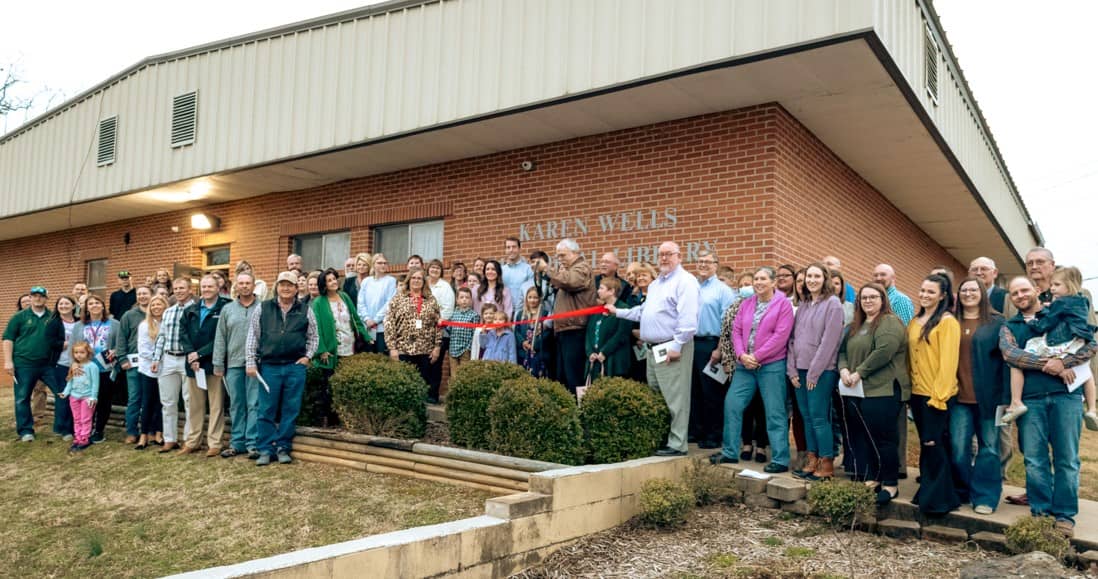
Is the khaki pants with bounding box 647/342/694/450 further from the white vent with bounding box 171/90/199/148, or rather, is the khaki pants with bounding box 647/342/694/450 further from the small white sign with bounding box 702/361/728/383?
the white vent with bounding box 171/90/199/148

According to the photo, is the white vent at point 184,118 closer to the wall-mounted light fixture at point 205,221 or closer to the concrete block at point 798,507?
the wall-mounted light fixture at point 205,221

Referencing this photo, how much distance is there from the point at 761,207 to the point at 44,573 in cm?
711

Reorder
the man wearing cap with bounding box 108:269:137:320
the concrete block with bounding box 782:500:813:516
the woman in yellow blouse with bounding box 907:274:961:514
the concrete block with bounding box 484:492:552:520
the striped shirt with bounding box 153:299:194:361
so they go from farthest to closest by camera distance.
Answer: the man wearing cap with bounding box 108:269:137:320, the striped shirt with bounding box 153:299:194:361, the concrete block with bounding box 782:500:813:516, the woman in yellow blouse with bounding box 907:274:961:514, the concrete block with bounding box 484:492:552:520

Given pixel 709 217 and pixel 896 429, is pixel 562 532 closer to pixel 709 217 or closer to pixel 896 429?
pixel 896 429

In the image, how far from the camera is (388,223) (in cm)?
1212

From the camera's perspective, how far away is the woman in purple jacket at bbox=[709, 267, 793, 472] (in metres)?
6.35

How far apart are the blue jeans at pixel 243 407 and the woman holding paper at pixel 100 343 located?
2.44 metres

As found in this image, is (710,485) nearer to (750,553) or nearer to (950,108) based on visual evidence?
(750,553)

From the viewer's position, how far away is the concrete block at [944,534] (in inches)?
207

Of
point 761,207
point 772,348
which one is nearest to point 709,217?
point 761,207

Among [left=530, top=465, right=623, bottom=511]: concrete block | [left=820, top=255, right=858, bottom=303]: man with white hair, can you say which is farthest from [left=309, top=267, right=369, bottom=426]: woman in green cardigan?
[left=820, top=255, right=858, bottom=303]: man with white hair

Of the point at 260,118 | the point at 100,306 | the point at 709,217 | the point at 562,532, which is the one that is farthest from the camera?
the point at 260,118

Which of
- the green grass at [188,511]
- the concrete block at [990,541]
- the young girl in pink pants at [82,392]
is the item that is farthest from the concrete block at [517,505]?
the young girl in pink pants at [82,392]

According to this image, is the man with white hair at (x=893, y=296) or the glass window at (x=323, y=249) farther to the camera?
the glass window at (x=323, y=249)
